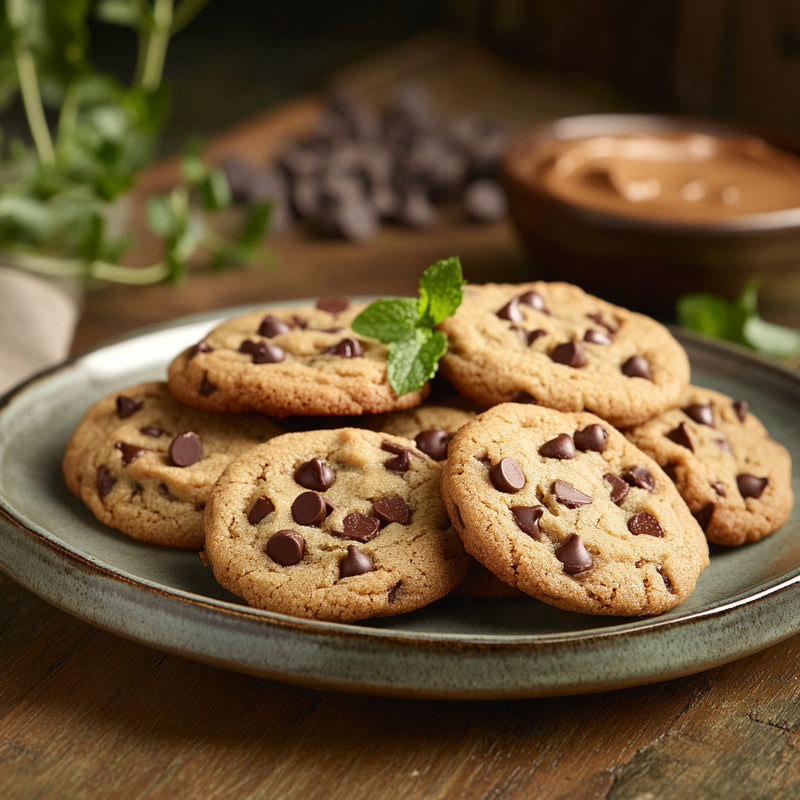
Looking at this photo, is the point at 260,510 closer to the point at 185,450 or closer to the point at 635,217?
the point at 185,450

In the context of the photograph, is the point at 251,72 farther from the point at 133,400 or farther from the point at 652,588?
the point at 652,588

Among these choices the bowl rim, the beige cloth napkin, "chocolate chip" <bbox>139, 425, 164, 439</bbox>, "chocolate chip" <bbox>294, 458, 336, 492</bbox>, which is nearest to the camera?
"chocolate chip" <bbox>294, 458, 336, 492</bbox>

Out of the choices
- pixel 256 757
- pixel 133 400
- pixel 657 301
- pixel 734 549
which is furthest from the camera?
pixel 657 301

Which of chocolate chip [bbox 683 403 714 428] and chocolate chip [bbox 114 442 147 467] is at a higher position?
chocolate chip [bbox 114 442 147 467]

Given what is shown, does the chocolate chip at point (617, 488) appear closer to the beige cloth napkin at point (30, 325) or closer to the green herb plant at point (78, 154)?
the beige cloth napkin at point (30, 325)

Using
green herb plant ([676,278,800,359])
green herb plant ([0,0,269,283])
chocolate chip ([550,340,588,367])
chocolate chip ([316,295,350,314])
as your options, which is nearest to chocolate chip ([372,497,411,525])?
chocolate chip ([550,340,588,367])

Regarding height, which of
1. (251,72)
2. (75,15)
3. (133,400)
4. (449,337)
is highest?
(75,15)

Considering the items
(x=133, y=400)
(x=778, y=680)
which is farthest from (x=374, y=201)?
(x=778, y=680)

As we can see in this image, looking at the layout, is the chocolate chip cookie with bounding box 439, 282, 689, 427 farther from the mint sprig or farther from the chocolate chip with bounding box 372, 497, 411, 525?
the chocolate chip with bounding box 372, 497, 411, 525
